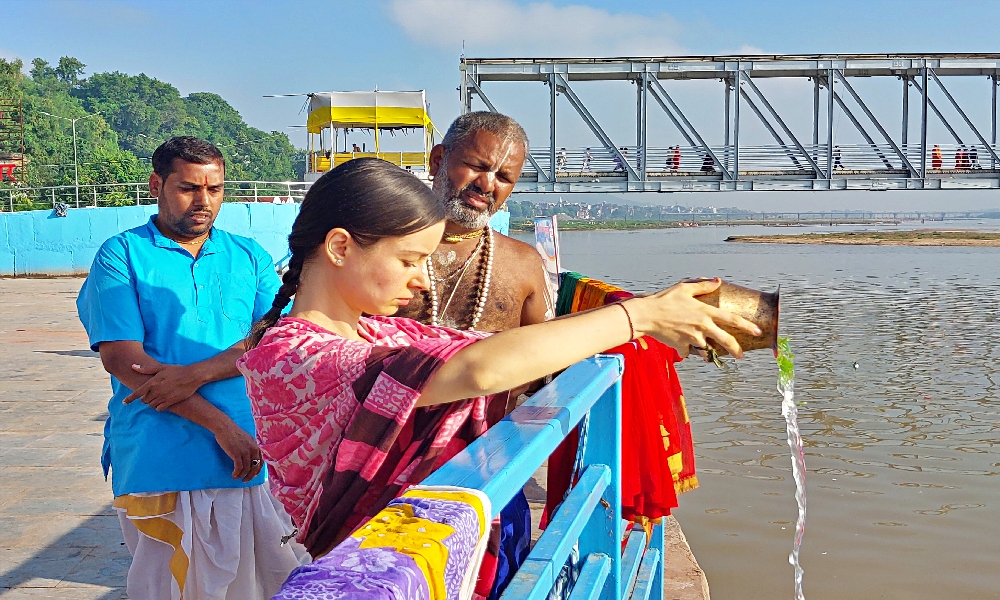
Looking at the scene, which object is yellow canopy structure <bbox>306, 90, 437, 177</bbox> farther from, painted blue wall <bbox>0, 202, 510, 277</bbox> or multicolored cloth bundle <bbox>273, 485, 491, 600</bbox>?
multicolored cloth bundle <bbox>273, 485, 491, 600</bbox>

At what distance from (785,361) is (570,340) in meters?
0.80

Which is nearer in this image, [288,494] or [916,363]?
[288,494]

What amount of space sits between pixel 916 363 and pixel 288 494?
10.1 meters

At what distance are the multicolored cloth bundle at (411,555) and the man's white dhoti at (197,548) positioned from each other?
5.17ft

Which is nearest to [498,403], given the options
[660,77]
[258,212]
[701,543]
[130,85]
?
[701,543]

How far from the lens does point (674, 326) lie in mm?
1383

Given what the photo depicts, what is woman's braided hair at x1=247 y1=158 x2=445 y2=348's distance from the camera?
53.0 inches

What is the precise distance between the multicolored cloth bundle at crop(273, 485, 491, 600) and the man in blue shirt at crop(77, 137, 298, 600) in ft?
4.99

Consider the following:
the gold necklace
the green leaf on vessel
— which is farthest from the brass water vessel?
the gold necklace

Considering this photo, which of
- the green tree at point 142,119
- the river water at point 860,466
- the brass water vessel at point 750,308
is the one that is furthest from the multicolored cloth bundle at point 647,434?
the green tree at point 142,119

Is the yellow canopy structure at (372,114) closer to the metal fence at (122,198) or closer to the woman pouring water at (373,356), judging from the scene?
the metal fence at (122,198)

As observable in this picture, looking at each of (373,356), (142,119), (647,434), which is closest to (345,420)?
(373,356)

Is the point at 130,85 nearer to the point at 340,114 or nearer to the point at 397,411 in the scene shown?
the point at 340,114

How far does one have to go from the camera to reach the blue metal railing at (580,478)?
1035 mm
